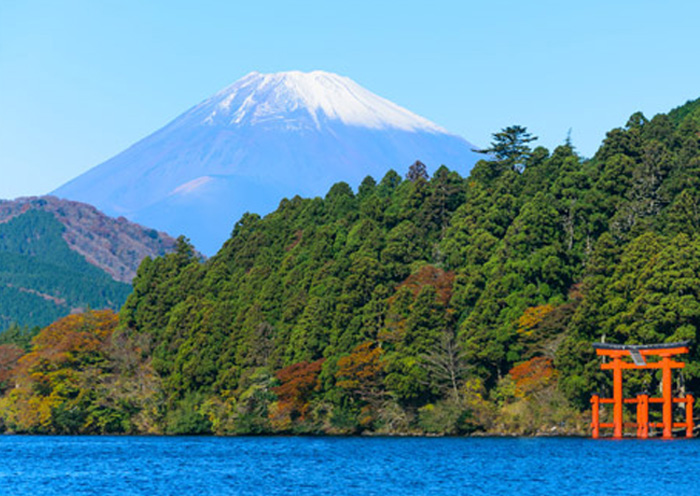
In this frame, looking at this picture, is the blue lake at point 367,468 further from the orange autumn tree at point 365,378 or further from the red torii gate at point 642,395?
the orange autumn tree at point 365,378

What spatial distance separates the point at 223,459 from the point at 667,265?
22.3 m

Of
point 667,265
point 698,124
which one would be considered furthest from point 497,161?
point 667,265

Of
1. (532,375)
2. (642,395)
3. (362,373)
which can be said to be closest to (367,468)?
(642,395)

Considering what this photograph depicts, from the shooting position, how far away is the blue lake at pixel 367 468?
42.3m

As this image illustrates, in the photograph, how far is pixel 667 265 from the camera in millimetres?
59781

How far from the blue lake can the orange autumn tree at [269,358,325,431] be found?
6840 mm

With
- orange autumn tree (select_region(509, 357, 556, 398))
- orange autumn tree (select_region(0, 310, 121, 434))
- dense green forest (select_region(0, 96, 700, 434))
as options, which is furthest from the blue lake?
orange autumn tree (select_region(0, 310, 121, 434))

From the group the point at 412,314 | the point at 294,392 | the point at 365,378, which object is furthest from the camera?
the point at 294,392

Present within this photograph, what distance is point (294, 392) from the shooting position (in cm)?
7175

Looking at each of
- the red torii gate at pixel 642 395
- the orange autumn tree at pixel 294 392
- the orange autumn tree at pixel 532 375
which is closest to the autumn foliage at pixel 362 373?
the orange autumn tree at pixel 294 392

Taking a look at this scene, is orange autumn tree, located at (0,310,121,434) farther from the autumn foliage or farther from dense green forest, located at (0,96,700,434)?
the autumn foliage

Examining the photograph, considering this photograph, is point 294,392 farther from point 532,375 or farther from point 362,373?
point 532,375

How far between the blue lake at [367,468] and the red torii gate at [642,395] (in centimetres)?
157

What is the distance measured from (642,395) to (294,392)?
21.5 metres
